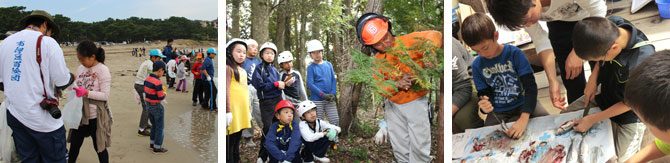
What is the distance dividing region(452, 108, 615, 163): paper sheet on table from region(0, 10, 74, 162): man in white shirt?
2.71 metres

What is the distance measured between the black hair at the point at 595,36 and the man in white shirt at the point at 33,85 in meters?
3.38

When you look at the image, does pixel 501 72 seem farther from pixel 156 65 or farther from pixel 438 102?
pixel 156 65

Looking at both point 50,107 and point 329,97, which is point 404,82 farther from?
point 50,107

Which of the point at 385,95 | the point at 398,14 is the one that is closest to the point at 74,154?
the point at 385,95

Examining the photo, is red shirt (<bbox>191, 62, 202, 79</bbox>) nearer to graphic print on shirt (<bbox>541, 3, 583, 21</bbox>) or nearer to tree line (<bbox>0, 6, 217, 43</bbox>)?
tree line (<bbox>0, 6, 217, 43</bbox>)

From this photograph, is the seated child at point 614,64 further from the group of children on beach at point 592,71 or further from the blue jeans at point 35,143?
the blue jeans at point 35,143

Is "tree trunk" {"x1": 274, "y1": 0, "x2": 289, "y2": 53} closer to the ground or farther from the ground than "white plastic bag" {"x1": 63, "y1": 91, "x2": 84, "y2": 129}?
farther from the ground

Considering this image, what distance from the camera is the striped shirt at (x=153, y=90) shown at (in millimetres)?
4020

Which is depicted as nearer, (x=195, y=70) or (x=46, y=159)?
(x=46, y=159)

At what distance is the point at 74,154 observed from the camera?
3.90m

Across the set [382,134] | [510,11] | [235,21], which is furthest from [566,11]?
[235,21]

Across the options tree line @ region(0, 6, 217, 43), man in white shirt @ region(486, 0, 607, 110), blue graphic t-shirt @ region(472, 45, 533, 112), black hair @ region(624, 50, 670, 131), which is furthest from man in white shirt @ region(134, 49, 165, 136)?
black hair @ region(624, 50, 670, 131)

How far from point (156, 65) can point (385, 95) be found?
1.63 meters

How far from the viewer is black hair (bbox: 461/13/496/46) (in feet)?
13.0
